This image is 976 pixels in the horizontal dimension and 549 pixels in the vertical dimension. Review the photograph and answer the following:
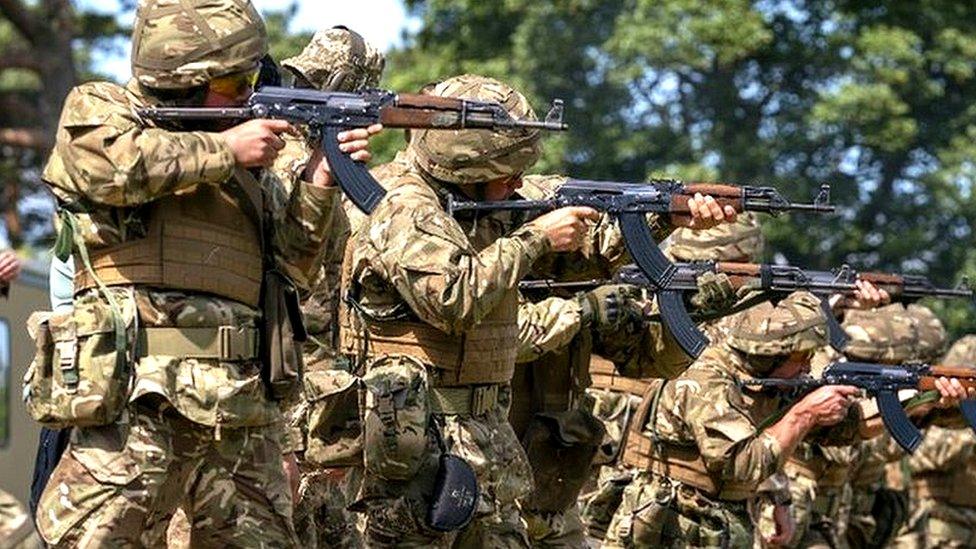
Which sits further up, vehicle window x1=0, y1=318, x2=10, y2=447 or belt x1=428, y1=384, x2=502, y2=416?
belt x1=428, y1=384, x2=502, y2=416

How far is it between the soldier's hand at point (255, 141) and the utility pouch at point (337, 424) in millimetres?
1499

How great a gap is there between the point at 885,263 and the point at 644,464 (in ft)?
56.8

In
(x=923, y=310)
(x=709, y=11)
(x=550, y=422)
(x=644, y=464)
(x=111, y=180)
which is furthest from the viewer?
(x=709, y=11)

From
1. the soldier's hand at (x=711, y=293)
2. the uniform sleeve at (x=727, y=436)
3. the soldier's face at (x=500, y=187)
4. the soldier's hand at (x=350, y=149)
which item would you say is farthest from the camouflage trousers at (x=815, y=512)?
the soldier's hand at (x=350, y=149)

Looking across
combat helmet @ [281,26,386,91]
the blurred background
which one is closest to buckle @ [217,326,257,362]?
combat helmet @ [281,26,386,91]

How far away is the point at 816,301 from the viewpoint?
11.6 metres

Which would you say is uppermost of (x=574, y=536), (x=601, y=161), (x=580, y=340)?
(x=601, y=161)

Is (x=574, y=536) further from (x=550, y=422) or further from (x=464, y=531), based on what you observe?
(x=464, y=531)

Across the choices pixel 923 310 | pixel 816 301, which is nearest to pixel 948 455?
pixel 923 310

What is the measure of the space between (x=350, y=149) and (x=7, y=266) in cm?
270

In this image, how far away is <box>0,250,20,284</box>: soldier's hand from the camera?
10219mm

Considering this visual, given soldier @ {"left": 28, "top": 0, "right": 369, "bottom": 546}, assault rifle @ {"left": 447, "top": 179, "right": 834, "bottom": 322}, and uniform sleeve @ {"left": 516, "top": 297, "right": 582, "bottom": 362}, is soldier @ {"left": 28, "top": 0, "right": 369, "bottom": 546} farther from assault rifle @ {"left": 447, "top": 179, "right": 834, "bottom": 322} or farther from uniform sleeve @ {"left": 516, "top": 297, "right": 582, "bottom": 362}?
uniform sleeve @ {"left": 516, "top": 297, "right": 582, "bottom": 362}

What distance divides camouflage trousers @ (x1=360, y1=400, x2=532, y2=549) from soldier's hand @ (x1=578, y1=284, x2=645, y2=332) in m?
1.00

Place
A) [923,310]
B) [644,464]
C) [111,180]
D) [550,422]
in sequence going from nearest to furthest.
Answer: [111,180] < [550,422] < [644,464] < [923,310]
